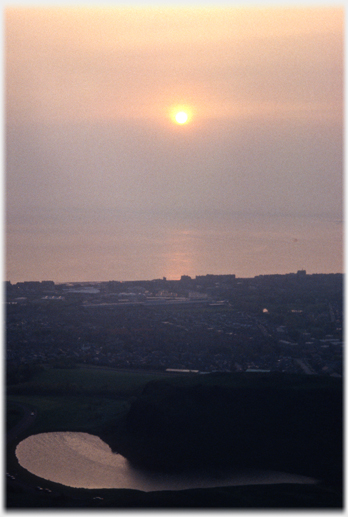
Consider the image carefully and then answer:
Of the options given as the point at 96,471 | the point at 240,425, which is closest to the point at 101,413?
the point at 96,471

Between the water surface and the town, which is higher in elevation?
the town

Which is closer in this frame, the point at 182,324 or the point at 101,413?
the point at 101,413

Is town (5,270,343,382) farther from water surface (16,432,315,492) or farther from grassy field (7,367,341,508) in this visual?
water surface (16,432,315,492)

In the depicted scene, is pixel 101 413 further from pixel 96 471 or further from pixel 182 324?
pixel 182 324

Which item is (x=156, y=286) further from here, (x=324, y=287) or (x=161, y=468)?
(x=161, y=468)

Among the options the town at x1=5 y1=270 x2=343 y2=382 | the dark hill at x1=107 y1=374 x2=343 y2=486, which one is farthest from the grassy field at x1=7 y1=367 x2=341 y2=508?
the town at x1=5 y1=270 x2=343 y2=382

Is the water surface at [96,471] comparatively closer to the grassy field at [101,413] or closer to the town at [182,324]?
the grassy field at [101,413]

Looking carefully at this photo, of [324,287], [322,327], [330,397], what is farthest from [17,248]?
[330,397]

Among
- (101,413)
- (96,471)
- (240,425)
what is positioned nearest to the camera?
(96,471)
